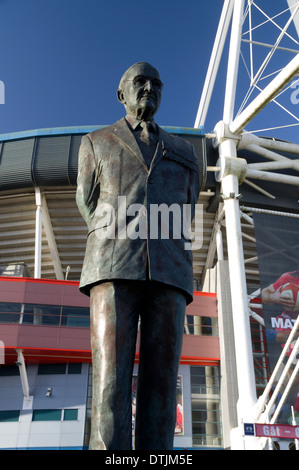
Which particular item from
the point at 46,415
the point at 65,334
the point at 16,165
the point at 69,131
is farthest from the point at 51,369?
the point at 69,131

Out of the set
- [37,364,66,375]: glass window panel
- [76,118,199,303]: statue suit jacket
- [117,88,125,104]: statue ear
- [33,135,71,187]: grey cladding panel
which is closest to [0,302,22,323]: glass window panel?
[37,364,66,375]: glass window panel

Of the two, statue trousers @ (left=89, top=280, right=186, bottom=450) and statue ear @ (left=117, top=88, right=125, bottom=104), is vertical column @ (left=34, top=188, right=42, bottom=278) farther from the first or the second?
statue trousers @ (left=89, top=280, right=186, bottom=450)

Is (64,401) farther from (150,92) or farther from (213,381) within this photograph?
(150,92)

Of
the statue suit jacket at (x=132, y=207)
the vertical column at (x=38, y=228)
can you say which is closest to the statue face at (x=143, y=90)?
the statue suit jacket at (x=132, y=207)

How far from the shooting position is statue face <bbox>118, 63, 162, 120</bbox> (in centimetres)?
289

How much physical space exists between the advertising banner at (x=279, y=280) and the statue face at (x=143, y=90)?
18333 millimetres

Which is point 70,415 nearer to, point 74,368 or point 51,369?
point 74,368

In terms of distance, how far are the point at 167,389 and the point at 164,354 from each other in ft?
0.58

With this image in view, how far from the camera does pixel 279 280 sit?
2120 centimetres

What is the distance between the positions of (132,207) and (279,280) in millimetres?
19497

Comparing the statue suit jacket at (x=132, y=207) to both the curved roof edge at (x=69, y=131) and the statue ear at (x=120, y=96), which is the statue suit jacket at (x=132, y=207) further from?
the curved roof edge at (x=69, y=131)

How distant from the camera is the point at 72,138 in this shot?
22828 millimetres

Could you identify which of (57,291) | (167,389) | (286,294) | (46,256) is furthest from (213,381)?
(167,389)

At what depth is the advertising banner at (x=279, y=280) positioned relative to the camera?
65.7ft
